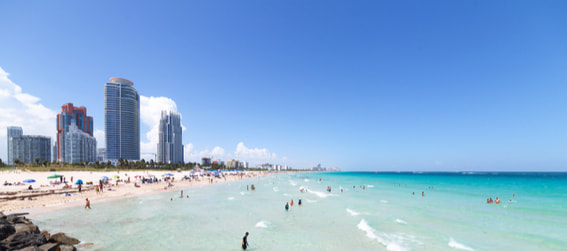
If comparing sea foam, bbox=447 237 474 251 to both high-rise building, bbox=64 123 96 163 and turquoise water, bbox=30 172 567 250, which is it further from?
high-rise building, bbox=64 123 96 163

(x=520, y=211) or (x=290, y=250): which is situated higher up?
(x=290, y=250)

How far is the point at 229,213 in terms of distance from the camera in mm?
29312

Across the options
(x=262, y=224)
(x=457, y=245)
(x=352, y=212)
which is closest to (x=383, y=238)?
(x=457, y=245)

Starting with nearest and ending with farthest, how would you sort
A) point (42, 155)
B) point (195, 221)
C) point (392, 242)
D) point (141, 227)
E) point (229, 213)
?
point (392, 242), point (141, 227), point (195, 221), point (229, 213), point (42, 155)

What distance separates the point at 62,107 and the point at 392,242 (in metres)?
262

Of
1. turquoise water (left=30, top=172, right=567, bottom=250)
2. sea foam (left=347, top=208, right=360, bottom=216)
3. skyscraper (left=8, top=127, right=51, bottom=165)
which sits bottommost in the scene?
sea foam (left=347, top=208, right=360, bottom=216)

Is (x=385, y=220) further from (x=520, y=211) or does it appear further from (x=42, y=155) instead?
(x=42, y=155)

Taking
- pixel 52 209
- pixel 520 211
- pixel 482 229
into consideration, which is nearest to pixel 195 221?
pixel 52 209

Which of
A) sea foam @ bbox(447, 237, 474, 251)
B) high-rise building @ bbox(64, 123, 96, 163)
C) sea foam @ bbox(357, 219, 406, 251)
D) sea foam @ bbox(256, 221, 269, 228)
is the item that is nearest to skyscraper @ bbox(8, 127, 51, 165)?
high-rise building @ bbox(64, 123, 96, 163)

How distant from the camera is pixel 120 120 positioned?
17888 cm

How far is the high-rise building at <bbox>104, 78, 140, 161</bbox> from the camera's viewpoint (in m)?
175

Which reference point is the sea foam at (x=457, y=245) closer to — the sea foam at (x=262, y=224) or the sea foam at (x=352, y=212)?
the sea foam at (x=352, y=212)

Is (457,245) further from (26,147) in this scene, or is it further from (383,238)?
(26,147)

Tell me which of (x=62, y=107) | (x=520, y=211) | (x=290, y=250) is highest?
(x=62, y=107)
